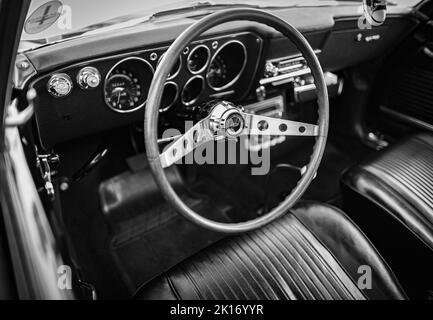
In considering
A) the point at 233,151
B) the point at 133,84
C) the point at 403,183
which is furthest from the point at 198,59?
the point at 403,183

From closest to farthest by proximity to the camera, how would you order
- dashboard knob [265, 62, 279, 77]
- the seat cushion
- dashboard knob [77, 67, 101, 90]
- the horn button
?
the horn button < dashboard knob [77, 67, 101, 90] < the seat cushion < dashboard knob [265, 62, 279, 77]

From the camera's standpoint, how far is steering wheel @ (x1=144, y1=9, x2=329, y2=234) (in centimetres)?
99

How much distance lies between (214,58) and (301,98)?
0.56 metres

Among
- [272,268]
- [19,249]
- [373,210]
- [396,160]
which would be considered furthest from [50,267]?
[396,160]

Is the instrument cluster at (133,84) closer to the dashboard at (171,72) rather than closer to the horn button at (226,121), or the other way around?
the dashboard at (171,72)

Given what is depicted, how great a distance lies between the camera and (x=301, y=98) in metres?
1.92

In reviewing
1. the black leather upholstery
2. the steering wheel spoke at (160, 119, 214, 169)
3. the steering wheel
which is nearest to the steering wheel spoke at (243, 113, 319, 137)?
the steering wheel

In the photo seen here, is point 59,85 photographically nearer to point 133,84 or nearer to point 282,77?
point 133,84

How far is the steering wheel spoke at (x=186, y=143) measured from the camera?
109 cm

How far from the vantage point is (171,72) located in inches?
57.9

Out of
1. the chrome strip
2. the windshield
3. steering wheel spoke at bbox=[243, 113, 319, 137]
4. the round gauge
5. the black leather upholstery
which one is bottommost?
the black leather upholstery

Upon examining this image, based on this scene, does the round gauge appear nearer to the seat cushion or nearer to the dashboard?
the dashboard

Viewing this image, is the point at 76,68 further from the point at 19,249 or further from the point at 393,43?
the point at 393,43

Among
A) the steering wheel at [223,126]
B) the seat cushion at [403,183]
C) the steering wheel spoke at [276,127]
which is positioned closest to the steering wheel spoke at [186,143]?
the steering wheel at [223,126]
